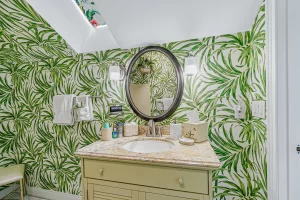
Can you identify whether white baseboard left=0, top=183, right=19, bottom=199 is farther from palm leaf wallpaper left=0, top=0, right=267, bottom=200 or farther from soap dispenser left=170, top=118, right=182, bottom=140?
soap dispenser left=170, top=118, right=182, bottom=140

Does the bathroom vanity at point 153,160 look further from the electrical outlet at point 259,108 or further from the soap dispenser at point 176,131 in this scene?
the electrical outlet at point 259,108

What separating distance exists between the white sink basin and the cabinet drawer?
0.29 m

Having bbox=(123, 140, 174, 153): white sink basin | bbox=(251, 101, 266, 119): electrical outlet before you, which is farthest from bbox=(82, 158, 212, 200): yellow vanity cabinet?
bbox=(251, 101, 266, 119): electrical outlet

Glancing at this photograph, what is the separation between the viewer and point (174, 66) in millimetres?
1488

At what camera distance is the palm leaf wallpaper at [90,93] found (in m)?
1.30

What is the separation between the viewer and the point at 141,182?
1.02 m

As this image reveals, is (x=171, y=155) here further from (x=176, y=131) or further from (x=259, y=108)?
(x=259, y=108)

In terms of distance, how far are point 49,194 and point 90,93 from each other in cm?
144

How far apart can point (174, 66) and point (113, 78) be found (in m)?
0.62

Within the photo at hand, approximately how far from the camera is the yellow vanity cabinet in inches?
36.4

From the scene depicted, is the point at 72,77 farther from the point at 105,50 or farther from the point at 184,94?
the point at 184,94

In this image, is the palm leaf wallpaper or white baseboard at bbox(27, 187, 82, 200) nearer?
the palm leaf wallpaper

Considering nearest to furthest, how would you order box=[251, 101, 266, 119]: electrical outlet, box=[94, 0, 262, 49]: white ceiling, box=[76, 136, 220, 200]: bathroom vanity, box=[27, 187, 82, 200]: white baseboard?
box=[76, 136, 220, 200]: bathroom vanity < box=[251, 101, 266, 119]: electrical outlet < box=[94, 0, 262, 49]: white ceiling < box=[27, 187, 82, 200]: white baseboard

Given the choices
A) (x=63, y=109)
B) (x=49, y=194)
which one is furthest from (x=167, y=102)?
(x=49, y=194)
